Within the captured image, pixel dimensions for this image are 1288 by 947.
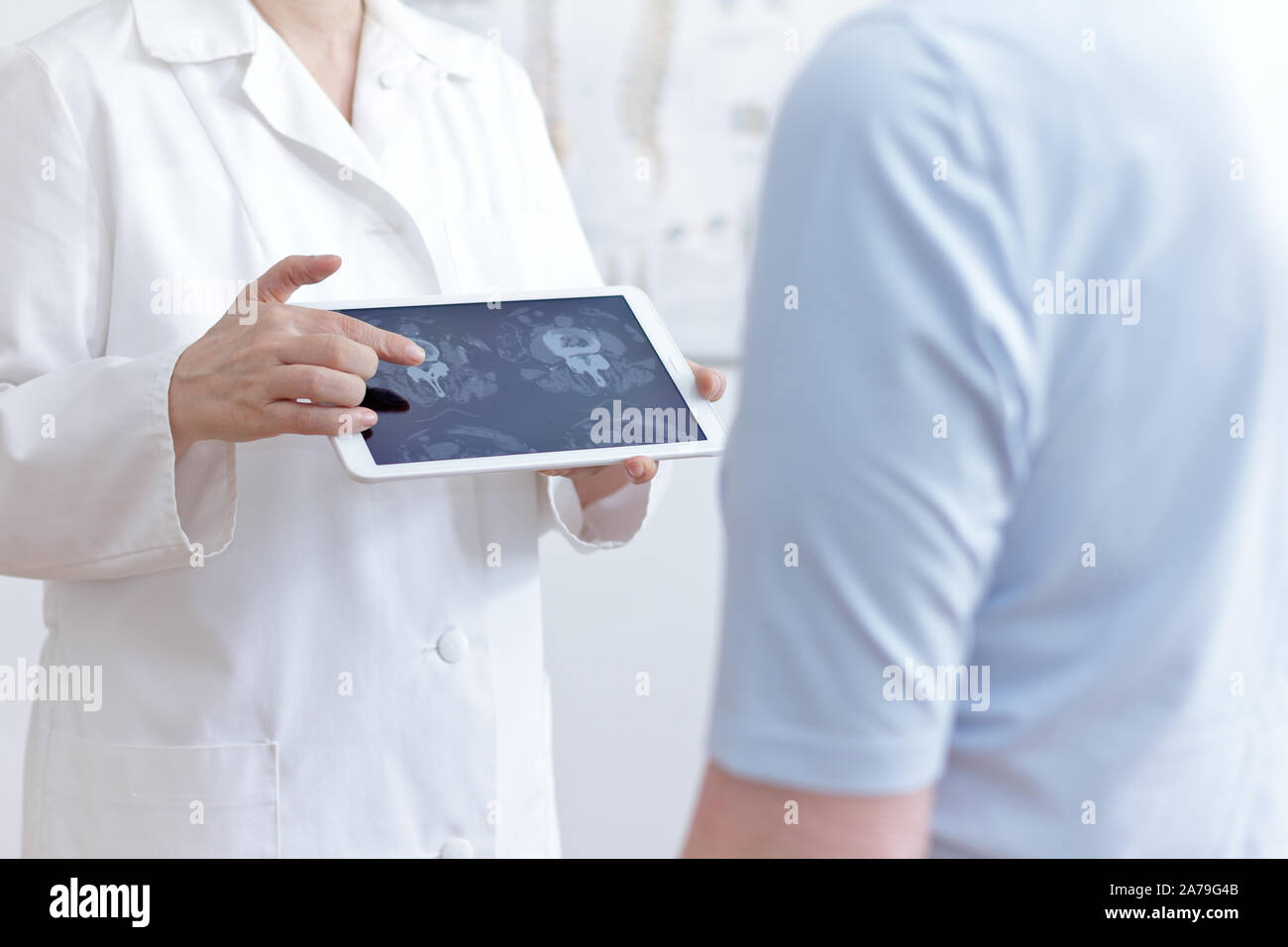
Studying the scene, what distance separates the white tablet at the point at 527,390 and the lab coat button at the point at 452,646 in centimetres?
21

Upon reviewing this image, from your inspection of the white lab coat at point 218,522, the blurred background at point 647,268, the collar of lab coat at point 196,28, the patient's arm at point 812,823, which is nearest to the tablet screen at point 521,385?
the white lab coat at point 218,522

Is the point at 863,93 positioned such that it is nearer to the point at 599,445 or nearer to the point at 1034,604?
the point at 1034,604

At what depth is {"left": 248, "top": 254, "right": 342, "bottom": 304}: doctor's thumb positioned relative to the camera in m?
0.82

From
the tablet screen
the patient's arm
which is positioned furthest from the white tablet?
the patient's arm

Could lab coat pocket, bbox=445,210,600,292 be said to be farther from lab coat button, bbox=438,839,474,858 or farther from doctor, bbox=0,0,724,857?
lab coat button, bbox=438,839,474,858

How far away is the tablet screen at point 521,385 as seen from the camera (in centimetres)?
83

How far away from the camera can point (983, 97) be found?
36 centimetres

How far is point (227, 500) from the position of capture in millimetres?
892

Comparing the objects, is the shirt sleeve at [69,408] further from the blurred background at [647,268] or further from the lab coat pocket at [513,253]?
the blurred background at [647,268]

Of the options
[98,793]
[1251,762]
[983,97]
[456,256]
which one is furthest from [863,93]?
[98,793]

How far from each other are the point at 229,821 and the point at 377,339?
423 millimetres

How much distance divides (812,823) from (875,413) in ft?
0.46

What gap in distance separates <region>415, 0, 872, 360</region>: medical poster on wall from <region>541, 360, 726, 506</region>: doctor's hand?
0.73 metres

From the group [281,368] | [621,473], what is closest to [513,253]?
[621,473]
